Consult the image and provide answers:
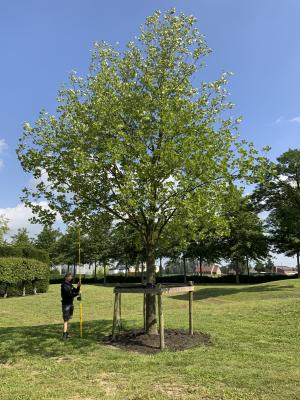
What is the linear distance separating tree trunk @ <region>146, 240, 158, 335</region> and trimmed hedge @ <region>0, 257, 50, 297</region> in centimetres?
1707

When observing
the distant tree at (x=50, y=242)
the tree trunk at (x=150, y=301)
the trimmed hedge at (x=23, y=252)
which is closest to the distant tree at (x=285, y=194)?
the trimmed hedge at (x=23, y=252)

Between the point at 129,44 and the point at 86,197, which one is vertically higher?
the point at 129,44

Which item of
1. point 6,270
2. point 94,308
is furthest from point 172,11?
point 6,270

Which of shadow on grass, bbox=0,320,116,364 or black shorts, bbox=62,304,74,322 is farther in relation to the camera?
black shorts, bbox=62,304,74,322

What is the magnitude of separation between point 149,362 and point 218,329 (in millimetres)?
4574

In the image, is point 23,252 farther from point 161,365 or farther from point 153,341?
point 161,365

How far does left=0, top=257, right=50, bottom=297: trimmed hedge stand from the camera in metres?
26.9

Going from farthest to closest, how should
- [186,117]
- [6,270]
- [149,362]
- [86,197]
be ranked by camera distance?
[6,270]
[86,197]
[186,117]
[149,362]

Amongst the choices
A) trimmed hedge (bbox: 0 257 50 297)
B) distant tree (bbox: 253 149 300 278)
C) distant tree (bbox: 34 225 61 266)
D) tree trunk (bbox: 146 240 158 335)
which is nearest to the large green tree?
tree trunk (bbox: 146 240 158 335)

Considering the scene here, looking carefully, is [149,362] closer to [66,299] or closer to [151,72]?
[66,299]

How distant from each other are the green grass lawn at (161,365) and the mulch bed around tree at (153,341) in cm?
35

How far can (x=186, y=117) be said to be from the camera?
1073 centimetres

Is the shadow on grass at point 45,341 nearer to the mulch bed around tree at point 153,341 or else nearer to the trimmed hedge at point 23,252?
the mulch bed around tree at point 153,341

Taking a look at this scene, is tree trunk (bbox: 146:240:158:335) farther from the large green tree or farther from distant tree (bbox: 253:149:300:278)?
distant tree (bbox: 253:149:300:278)
